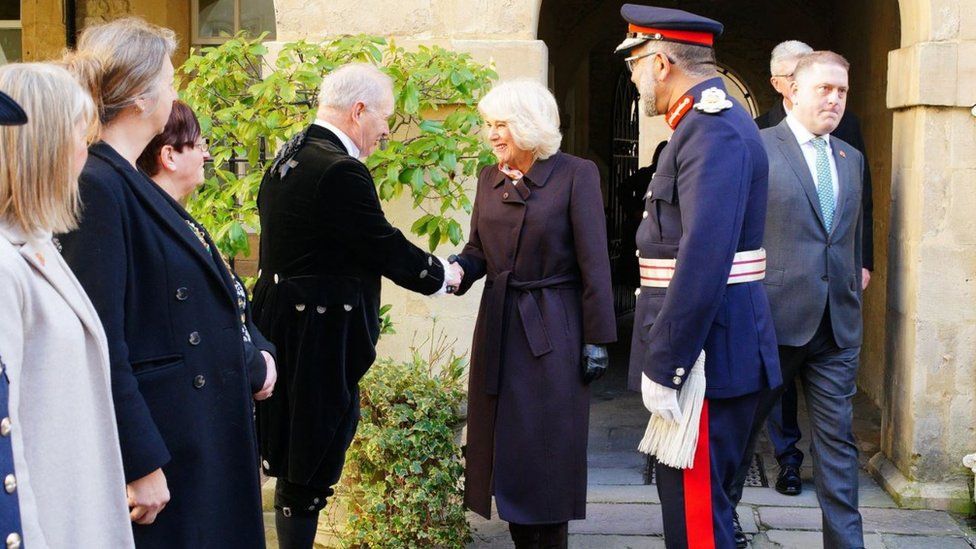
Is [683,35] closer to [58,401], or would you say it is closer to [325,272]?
[325,272]

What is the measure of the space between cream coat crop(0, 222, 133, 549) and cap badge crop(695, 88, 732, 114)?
187 cm

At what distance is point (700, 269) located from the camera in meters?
3.26

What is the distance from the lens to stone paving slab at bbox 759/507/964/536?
191 inches

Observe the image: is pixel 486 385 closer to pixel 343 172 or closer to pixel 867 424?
pixel 343 172

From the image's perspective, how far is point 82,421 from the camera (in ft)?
7.11

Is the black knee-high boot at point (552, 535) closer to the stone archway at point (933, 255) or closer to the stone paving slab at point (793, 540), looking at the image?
the stone paving slab at point (793, 540)

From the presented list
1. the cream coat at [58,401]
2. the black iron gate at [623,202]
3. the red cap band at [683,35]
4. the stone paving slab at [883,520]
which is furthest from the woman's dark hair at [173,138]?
the black iron gate at [623,202]

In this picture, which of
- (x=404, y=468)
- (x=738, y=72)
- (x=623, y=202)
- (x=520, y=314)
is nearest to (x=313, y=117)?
(x=520, y=314)

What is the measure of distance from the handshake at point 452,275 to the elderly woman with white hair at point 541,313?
5.2 inches

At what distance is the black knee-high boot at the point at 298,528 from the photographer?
13.1ft

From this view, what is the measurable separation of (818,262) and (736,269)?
1.00 m

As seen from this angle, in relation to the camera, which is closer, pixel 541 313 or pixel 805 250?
pixel 541 313

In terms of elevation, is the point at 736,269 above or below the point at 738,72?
below

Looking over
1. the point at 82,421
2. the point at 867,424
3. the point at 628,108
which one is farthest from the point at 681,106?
the point at 628,108
